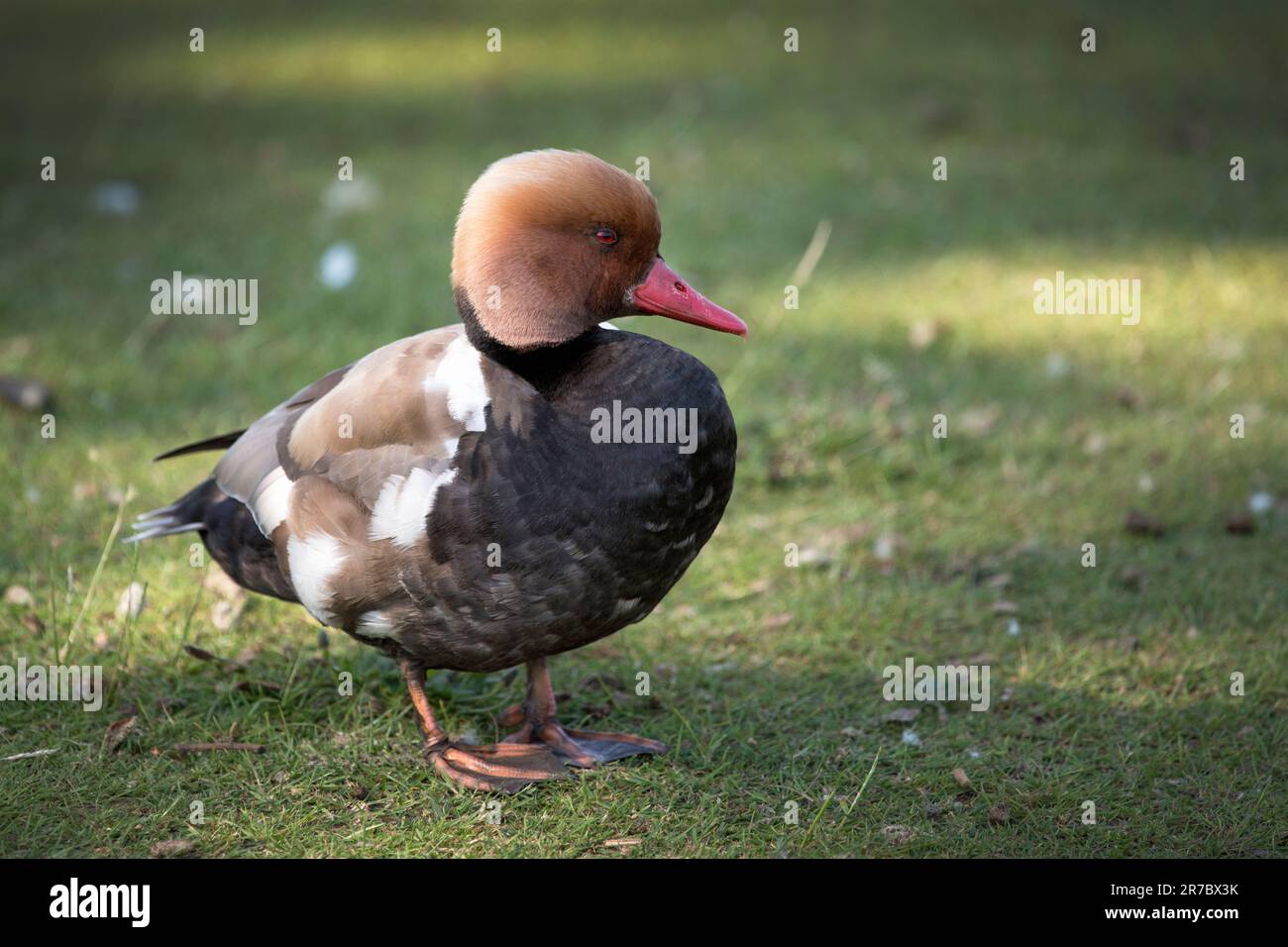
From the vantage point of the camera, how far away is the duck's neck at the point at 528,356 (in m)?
2.99

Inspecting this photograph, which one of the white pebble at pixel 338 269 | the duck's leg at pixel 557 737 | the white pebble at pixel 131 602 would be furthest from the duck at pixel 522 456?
the white pebble at pixel 338 269

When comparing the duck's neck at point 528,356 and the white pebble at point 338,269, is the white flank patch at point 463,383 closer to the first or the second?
the duck's neck at point 528,356

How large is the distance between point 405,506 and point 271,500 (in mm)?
453

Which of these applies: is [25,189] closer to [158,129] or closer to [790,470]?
[158,129]

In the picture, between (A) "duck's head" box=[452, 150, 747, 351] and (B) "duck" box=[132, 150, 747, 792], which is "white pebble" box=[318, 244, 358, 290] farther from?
(A) "duck's head" box=[452, 150, 747, 351]

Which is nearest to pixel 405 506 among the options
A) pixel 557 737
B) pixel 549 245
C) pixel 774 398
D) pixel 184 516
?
pixel 549 245

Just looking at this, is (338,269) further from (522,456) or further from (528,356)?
(522,456)

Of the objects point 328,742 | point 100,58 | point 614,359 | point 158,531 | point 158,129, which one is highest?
point 100,58

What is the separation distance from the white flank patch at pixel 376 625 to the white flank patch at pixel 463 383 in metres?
0.49

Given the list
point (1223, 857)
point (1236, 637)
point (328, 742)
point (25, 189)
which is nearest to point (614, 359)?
point (328, 742)

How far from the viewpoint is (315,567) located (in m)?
3.06

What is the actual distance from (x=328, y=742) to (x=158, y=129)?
5.75m

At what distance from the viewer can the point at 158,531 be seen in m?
3.48

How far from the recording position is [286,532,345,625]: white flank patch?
304 centimetres
